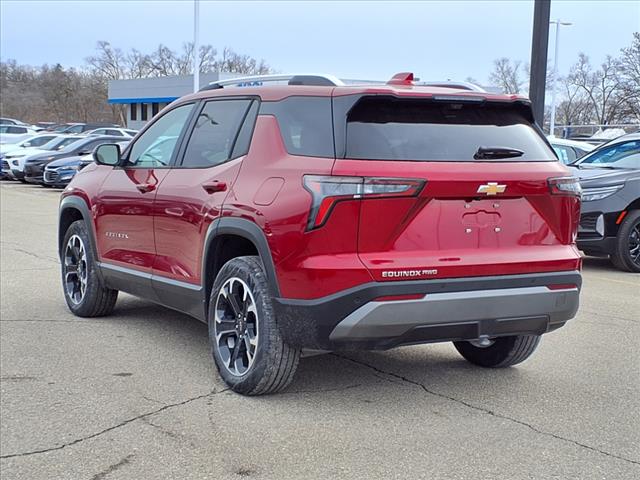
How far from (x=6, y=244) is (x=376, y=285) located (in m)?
8.63

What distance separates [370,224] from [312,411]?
3.85ft

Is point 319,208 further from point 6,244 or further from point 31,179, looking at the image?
point 31,179

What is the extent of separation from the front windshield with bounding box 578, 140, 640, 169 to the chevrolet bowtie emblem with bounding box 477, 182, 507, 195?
7.04 meters

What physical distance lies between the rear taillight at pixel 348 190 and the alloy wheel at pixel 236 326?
2.45 ft

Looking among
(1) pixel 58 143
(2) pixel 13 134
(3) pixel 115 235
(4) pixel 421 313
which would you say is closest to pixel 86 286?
(3) pixel 115 235

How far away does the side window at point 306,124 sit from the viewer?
4340 millimetres

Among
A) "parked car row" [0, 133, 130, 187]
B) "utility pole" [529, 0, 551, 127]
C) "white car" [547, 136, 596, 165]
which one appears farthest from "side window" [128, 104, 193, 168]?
"parked car row" [0, 133, 130, 187]

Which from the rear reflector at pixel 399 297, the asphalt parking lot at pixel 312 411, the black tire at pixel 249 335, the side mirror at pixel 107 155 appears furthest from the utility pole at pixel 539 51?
the rear reflector at pixel 399 297

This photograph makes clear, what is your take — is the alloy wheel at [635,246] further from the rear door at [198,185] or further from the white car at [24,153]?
the white car at [24,153]

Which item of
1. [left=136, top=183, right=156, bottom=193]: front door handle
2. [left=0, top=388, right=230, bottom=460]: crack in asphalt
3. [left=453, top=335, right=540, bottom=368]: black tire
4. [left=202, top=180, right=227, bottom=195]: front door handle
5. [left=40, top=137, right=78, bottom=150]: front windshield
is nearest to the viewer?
[left=0, top=388, right=230, bottom=460]: crack in asphalt

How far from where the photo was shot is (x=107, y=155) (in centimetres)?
634

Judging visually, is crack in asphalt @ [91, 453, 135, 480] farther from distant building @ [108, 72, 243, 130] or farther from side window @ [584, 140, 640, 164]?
distant building @ [108, 72, 243, 130]

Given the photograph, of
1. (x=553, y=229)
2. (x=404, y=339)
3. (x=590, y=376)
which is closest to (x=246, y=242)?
(x=404, y=339)

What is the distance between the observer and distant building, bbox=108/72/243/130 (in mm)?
60900
